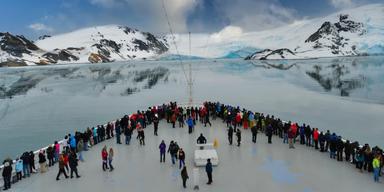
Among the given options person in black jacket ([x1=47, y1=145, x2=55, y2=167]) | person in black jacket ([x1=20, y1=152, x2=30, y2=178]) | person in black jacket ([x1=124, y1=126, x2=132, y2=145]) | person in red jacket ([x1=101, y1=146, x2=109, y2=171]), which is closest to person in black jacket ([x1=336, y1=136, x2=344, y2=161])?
person in red jacket ([x1=101, y1=146, x2=109, y2=171])

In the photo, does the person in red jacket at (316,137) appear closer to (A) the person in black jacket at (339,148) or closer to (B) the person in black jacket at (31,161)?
(A) the person in black jacket at (339,148)

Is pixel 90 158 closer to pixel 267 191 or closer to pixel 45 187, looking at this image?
pixel 45 187

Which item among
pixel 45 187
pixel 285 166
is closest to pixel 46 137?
pixel 45 187

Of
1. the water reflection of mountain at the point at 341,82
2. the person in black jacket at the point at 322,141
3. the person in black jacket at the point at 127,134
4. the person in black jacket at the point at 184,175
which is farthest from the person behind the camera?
the water reflection of mountain at the point at 341,82

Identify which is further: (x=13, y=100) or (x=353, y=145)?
(x=13, y=100)

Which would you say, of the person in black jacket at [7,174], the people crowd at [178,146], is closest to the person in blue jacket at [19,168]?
the people crowd at [178,146]

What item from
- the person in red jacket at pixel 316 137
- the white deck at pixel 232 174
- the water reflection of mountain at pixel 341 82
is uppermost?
the water reflection of mountain at pixel 341 82
